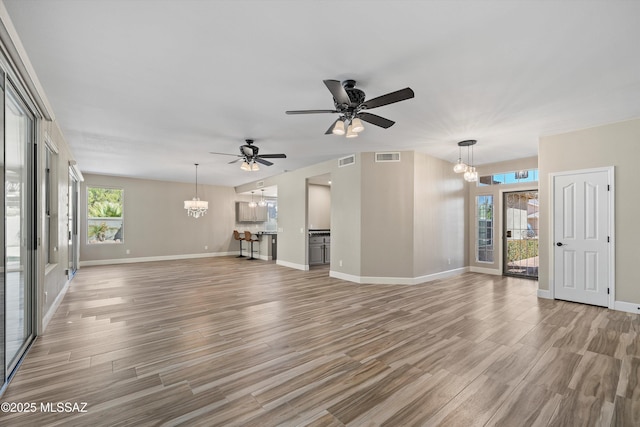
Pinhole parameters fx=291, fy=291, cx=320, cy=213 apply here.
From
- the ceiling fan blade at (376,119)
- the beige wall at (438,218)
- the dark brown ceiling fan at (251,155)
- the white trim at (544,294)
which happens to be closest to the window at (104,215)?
the dark brown ceiling fan at (251,155)

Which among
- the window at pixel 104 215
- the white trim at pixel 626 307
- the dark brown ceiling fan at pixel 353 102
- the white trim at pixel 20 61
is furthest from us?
the window at pixel 104 215

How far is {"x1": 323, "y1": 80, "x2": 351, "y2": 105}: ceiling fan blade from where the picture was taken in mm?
2598

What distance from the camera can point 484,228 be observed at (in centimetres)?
741

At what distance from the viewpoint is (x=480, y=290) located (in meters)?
5.51

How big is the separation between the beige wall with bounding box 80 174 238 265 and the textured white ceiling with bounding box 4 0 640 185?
17.2ft

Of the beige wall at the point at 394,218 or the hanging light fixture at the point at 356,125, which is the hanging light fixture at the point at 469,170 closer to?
the beige wall at the point at 394,218

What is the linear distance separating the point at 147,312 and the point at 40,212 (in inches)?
71.4

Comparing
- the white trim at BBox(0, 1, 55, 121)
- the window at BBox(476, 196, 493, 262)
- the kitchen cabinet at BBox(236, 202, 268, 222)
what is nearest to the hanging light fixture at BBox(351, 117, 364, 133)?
the white trim at BBox(0, 1, 55, 121)

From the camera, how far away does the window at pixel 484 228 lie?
731cm

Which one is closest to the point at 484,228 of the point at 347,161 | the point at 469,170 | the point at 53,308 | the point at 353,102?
the point at 469,170

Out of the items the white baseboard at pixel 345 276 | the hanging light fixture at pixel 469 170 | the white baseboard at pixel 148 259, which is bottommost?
the white baseboard at pixel 148 259

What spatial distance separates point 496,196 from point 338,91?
6170mm

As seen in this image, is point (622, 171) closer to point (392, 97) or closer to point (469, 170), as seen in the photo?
point (469, 170)

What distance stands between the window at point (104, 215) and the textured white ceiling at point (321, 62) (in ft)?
17.1
